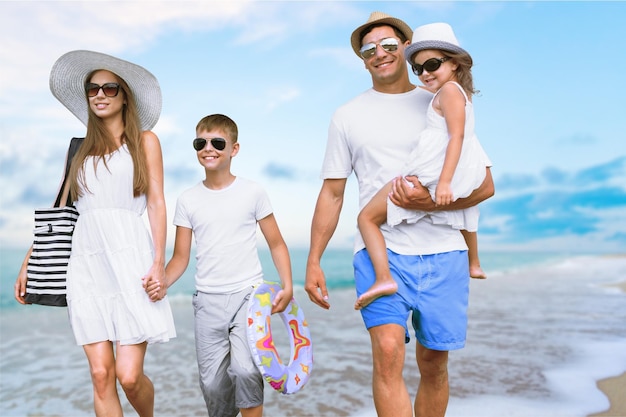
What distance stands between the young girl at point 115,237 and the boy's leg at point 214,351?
323 millimetres

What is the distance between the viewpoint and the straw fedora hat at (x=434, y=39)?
3303mm

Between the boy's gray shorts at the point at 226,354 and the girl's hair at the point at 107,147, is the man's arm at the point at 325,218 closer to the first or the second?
the boy's gray shorts at the point at 226,354

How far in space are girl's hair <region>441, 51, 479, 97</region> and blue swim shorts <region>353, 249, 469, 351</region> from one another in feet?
2.75

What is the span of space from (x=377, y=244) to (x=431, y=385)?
928mm

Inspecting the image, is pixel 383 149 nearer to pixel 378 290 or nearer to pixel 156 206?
pixel 378 290

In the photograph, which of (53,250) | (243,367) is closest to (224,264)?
(243,367)

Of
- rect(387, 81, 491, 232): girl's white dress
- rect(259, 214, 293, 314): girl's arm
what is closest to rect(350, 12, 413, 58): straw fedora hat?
rect(387, 81, 491, 232): girl's white dress

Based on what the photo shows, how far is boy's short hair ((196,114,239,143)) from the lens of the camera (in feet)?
13.3

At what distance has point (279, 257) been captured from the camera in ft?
13.5

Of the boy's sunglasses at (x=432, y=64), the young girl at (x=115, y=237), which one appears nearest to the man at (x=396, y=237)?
the boy's sunglasses at (x=432, y=64)

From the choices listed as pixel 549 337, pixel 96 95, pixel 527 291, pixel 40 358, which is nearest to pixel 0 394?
pixel 40 358

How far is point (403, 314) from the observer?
10.9 ft

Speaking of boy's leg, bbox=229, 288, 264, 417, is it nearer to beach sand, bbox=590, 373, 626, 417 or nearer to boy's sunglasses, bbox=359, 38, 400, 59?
boy's sunglasses, bbox=359, 38, 400, 59

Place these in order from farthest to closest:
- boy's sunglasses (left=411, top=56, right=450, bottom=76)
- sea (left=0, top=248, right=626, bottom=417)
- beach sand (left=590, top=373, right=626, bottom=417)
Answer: sea (left=0, top=248, right=626, bottom=417) < beach sand (left=590, top=373, right=626, bottom=417) < boy's sunglasses (left=411, top=56, right=450, bottom=76)
